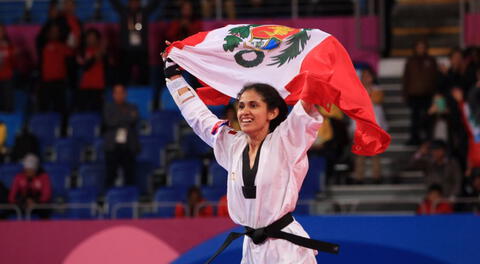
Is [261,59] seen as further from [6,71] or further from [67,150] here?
[6,71]

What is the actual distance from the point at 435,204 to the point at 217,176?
289 cm

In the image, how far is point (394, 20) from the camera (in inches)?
628

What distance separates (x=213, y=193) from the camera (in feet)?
39.3

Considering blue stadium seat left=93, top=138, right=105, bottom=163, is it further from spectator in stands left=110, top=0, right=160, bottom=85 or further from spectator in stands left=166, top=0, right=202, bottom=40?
spectator in stands left=166, top=0, right=202, bottom=40

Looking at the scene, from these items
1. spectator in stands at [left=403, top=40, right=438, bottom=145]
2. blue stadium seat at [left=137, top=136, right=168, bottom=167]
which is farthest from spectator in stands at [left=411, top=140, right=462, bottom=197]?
blue stadium seat at [left=137, top=136, right=168, bottom=167]

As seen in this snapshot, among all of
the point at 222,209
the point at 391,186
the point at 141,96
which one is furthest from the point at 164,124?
the point at 391,186

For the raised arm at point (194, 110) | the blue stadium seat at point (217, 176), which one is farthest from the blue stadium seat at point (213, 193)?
the raised arm at point (194, 110)

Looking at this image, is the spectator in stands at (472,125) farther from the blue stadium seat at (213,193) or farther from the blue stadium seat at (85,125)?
the blue stadium seat at (85,125)

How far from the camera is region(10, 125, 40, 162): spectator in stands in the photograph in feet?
43.8

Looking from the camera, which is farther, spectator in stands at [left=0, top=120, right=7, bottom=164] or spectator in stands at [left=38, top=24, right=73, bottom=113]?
spectator in stands at [left=38, top=24, right=73, bottom=113]

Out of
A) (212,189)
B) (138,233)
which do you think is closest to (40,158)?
(212,189)

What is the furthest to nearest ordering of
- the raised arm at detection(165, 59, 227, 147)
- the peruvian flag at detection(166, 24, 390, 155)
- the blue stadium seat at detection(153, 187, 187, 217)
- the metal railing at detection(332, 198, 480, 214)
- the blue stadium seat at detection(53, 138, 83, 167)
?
the blue stadium seat at detection(53, 138, 83, 167) < the blue stadium seat at detection(153, 187, 187, 217) < the metal railing at detection(332, 198, 480, 214) < the peruvian flag at detection(166, 24, 390, 155) < the raised arm at detection(165, 59, 227, 147)

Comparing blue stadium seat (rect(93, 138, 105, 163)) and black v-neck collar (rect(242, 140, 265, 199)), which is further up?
black v-neck collar (rect(242, 140, 265, 199))

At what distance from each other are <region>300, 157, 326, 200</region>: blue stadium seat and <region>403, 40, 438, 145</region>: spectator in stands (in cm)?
160
